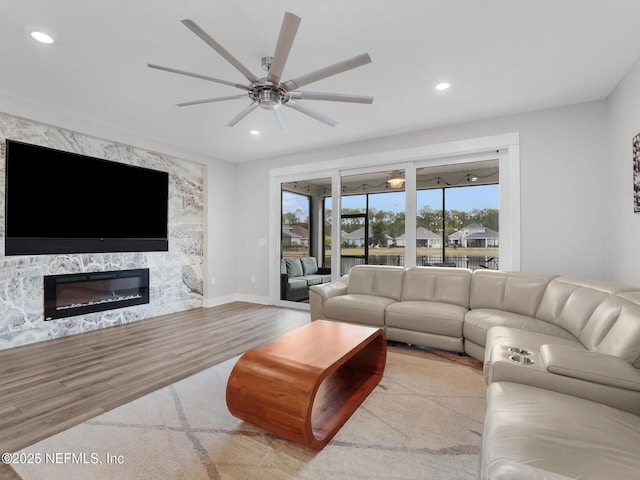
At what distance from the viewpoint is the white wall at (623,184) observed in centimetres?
282

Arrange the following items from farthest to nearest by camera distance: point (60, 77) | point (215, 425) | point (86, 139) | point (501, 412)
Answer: point (86, 139), point (60, 77), point (215, 425), point (501, 412)

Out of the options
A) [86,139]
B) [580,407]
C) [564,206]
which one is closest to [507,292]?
[564,206]

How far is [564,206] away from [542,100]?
1.25m

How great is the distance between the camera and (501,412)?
1.40 metres

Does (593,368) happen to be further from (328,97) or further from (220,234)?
(220,234)

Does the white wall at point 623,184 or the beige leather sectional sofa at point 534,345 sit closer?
the beige leather sectional sofa at point 534,345

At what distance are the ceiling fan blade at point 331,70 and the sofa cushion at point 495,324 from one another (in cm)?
248

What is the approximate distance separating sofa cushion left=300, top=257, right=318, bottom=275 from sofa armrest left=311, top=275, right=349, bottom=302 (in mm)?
1155

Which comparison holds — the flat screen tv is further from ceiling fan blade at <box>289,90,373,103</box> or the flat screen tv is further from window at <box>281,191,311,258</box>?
ceiling fan blade at <box>289,90,373,103</box>

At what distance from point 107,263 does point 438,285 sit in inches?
179

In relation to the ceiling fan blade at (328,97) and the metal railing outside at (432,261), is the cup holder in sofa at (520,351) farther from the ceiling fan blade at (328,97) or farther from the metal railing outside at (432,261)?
the metal railing outside at (432,261)

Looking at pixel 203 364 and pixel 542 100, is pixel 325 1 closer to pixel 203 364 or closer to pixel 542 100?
pixel 542 100

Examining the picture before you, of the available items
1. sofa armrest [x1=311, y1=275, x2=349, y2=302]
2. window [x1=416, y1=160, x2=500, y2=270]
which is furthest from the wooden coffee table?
window [x1=416, y1=160, x2=500, y2=270]

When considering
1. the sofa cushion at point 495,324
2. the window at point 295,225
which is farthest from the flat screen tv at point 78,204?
the sofa cushion at point 495,324
